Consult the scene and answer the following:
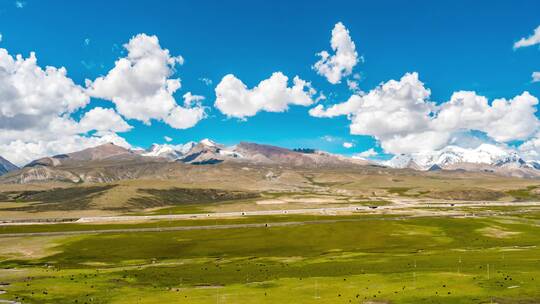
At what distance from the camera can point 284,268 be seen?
243 ft

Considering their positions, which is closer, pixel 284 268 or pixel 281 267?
pixel 284 268

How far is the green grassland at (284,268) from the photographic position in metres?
50.1

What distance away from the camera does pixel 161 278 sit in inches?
2675

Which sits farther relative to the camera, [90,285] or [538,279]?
[90,285]

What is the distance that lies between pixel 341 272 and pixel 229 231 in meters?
86.5

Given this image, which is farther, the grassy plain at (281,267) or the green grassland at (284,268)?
the grassy plain at (281,267)

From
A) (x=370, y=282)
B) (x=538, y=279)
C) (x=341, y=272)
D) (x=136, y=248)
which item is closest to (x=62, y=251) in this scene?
(x=136, y=248)

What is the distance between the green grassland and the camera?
5006cm

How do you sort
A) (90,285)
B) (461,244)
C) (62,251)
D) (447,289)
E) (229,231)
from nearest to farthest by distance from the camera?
(447,289) < (90,285) < (461,244) < (62,251) < (229,231)

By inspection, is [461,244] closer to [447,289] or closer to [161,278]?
[447,289]

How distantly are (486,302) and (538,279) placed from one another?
13497mm

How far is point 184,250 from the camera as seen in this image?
110 meters

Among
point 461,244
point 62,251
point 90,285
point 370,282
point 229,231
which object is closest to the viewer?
point 370,282

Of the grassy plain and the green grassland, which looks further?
the grassy plain
